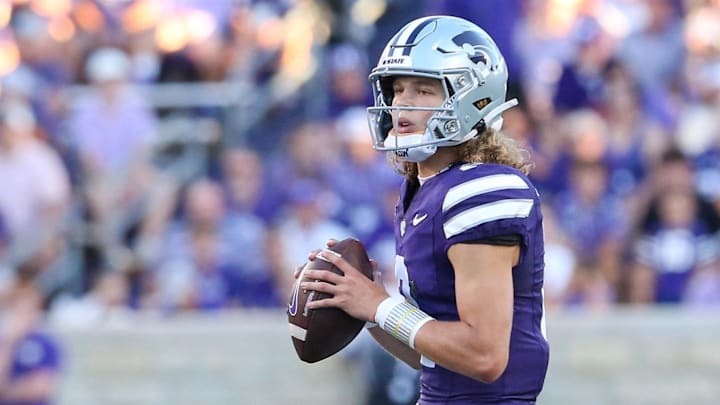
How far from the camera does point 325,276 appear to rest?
353cm

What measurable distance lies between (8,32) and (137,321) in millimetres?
2735

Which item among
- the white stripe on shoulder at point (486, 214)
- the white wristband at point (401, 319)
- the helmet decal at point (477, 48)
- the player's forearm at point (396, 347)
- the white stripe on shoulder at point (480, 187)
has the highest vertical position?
the helmet decal at point (477, 48)

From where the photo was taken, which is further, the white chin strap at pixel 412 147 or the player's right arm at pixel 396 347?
the player's right arm at pixel 396 347

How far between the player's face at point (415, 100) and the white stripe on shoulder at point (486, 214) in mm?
315

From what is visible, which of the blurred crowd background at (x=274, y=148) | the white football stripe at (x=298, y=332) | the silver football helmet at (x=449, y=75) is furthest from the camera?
the blurred crowd background at (x=274, y=148)

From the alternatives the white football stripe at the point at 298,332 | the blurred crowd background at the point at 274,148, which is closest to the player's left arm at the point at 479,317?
the white football stripe at the point at 298,332

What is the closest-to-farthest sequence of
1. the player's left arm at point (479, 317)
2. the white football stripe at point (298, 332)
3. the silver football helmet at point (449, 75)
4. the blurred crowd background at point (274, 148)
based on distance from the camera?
the player's left arm at point (479, 317) → the silver football helmet at point (449, 75) → the white football stripe at point (298, 332) → the blurred crowd background at point (274, 148)

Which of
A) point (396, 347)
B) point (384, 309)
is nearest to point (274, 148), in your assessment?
point (396, 347)

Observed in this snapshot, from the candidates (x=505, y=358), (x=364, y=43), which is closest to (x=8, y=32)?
(x=364, y=43)

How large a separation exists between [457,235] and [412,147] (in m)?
0.32

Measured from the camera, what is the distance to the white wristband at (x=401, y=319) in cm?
339

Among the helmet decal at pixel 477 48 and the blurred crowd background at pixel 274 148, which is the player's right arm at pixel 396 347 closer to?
the helmet decal at pixel 477 48

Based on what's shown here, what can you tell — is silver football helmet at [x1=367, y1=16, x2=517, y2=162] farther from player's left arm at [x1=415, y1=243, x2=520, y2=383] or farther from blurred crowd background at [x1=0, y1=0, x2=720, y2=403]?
blurred crowd background at [x1=0, y1=0, x2=720, y2=403]

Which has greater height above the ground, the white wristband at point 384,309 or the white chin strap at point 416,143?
the white chin strap at point 416,143
